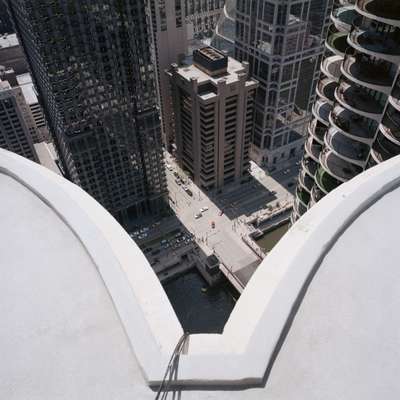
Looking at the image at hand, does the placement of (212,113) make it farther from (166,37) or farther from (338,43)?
(338,43)

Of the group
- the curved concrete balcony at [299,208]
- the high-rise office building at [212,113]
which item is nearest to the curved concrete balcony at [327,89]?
the curved concrete balcony at [299,208]

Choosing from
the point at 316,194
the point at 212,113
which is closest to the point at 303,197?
the point at 316,194

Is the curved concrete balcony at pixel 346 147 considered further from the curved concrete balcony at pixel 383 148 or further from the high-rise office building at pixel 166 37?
the high-rise office building at pixel 166 37

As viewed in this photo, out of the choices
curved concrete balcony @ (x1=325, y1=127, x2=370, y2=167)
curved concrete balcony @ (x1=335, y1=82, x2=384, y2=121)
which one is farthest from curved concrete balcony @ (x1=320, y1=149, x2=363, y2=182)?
curved concrete balcony @ (x1=335, y1=82, x2=384, y2=121)

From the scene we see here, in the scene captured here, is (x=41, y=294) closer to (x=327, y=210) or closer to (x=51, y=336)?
(x=51, y=336)

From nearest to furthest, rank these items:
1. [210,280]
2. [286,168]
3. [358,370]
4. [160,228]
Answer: [358,370] → [210,280] → [160,228] → [286,168]

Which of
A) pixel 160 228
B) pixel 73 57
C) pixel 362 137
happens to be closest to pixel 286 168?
pixel 160 228
